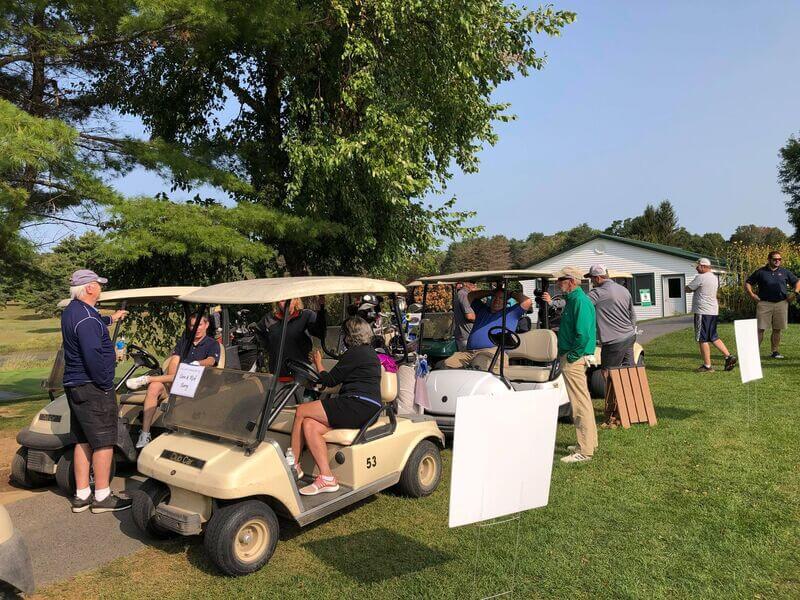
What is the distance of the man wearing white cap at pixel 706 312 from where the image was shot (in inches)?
358

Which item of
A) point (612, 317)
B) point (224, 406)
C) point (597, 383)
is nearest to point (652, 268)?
point (597, 383)

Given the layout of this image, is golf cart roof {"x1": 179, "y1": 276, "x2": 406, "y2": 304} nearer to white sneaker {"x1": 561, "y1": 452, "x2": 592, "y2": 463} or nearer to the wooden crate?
white sneaker {"x1": 561, "y1": 452, "x2": 592, "y2": 463}

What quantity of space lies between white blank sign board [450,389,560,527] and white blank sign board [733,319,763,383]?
3.90m

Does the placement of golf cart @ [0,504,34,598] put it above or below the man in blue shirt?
below

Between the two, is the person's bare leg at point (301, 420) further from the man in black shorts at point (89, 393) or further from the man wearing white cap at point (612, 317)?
the man wearing white cap at point (612, 317)

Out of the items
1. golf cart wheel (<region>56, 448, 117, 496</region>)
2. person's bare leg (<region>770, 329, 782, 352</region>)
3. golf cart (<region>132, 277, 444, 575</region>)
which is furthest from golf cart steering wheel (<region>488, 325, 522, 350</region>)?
person's bare leg (<region>770, 329, 782, 352</region>)

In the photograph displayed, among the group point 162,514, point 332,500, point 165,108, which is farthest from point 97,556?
point 165,108

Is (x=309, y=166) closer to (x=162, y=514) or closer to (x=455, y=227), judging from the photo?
(x=455, y=227)

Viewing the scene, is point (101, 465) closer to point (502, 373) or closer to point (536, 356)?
point (502, 373)

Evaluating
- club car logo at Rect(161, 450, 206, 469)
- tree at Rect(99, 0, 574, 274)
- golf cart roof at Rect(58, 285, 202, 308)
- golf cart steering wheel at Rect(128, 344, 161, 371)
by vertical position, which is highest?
tree at Rect(99, 0, 574, 274)

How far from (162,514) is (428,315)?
19.0ft

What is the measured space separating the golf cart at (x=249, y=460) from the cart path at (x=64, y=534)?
0.31m

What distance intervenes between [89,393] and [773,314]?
10.1m

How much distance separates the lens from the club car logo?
11.2 ft
